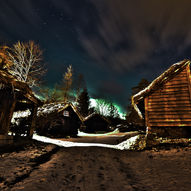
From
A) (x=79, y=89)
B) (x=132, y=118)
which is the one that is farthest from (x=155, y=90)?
(x=79, y=89)

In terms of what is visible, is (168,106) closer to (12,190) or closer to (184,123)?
(184,123)

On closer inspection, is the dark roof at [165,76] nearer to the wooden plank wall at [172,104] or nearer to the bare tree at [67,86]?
the wooden plank wall at [172,104]

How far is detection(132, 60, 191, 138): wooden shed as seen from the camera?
26.0ft

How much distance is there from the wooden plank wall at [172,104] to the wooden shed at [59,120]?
1171 centimetres

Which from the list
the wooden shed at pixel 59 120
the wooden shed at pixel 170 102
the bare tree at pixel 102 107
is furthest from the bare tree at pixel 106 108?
the wooden shed at pixel 170 102

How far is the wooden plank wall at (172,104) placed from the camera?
8016 millimetres

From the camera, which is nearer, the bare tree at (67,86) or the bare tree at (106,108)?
the bare tree at (67,86)

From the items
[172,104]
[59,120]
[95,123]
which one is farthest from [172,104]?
[95,123]

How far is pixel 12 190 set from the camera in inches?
94.3

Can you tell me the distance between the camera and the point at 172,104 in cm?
845

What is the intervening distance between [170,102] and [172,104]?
0.19 meters

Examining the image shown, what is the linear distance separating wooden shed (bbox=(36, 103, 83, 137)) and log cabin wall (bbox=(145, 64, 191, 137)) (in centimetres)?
1170

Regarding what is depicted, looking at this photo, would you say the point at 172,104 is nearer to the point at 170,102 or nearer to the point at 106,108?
the point at 170,102

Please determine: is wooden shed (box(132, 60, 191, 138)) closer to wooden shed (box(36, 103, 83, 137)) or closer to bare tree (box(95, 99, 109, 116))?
wooden shed (box(36, 103, 83, 137))
